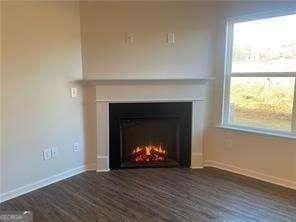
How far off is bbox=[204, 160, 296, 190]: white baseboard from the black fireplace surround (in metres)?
0.38

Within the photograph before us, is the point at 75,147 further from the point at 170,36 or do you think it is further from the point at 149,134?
the point at 170,36

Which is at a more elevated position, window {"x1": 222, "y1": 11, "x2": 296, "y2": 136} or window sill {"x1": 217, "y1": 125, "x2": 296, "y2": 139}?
window {"x1": 222, "y1": 11, "x2": 296, "y2": 136}

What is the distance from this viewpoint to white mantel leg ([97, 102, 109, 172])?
12.5 feet

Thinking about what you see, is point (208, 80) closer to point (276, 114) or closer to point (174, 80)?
point (174, 80)

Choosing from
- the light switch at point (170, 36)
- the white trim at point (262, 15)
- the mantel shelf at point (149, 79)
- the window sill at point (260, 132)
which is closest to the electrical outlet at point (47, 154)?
the mantel shelf at point (149, 79)

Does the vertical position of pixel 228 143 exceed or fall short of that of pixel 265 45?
it falls short

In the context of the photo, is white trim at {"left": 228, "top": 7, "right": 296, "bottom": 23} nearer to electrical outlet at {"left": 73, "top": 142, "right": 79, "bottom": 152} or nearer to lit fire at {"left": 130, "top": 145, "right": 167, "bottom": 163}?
lit fire at {"left": 130, "top": 145, "right": 167, "bottom": 163}

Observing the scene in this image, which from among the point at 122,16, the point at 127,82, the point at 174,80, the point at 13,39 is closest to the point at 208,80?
the point at 174,80

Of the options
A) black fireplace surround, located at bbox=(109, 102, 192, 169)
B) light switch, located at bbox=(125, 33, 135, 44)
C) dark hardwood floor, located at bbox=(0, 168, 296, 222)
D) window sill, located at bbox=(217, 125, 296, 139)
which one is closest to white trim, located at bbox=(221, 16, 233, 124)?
window sill, located at bbox=(217, 125, 296, 139)

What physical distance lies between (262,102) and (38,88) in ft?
8.93

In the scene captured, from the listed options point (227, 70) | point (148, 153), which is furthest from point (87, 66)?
point (227, 70)

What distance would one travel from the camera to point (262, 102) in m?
3.62

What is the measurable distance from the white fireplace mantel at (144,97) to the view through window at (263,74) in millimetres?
396

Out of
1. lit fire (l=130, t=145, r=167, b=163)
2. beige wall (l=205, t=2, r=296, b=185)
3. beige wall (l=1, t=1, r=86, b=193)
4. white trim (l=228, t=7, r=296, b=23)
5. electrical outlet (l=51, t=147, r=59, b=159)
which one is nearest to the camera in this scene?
beige wall (l=1, t=1, r=86, b=193)
